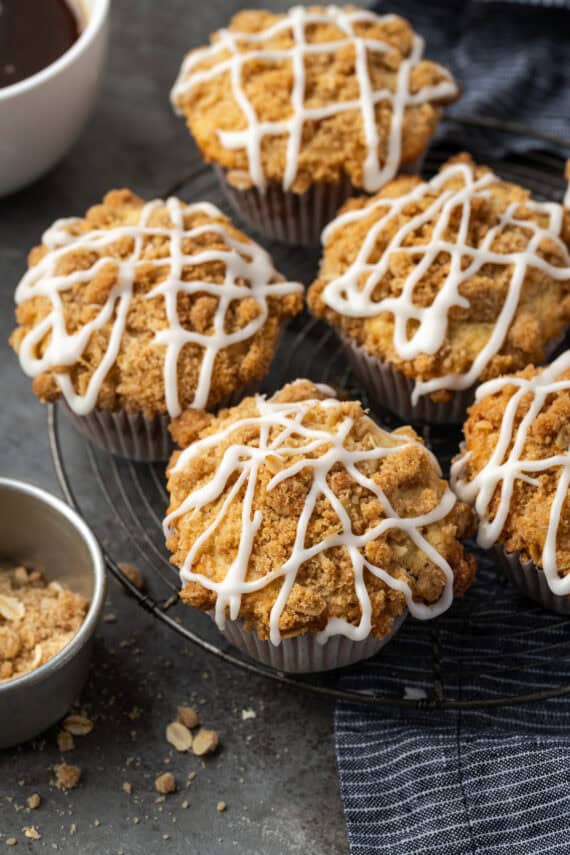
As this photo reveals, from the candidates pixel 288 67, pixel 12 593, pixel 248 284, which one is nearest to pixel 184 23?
pixel 288 67

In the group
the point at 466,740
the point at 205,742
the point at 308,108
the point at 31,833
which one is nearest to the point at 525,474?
the point at 466,740

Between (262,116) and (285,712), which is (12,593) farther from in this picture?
(262,116)

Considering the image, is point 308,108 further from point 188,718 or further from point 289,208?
point 188,718

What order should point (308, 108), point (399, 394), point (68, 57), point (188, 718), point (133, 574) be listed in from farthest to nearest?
point (68, 57), point (308, 108), point (399, 394), point (133, 574), point (188, 718)

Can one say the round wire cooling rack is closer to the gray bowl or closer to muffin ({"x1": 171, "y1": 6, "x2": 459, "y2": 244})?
the gray bowl

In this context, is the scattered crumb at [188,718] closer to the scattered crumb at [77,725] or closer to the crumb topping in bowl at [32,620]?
the scattered crumb at [77,725]

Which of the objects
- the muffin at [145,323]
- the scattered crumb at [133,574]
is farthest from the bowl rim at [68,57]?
the scattered crumb at [133,574]
